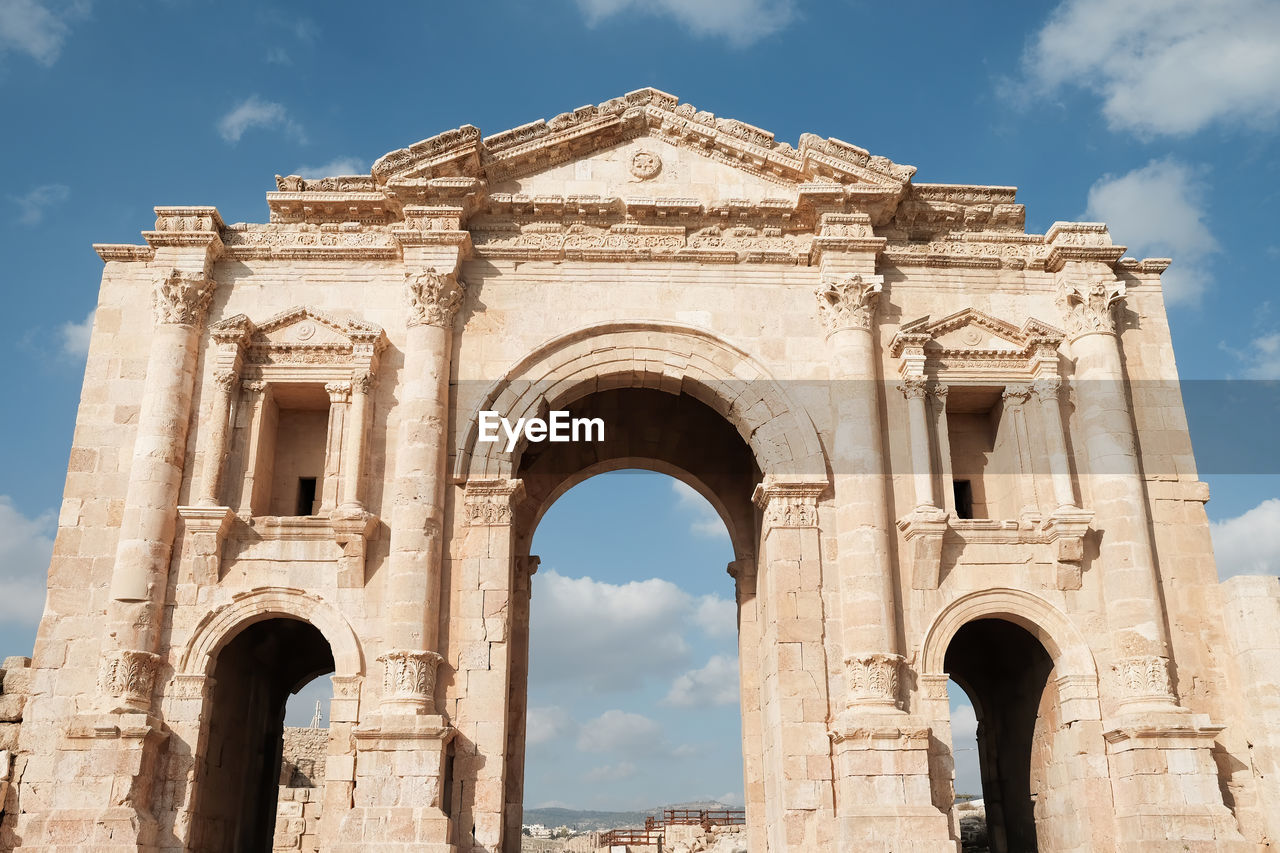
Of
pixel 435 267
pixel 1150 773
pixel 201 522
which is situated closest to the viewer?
pixel 1150 773

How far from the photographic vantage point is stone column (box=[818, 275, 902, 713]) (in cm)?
1526

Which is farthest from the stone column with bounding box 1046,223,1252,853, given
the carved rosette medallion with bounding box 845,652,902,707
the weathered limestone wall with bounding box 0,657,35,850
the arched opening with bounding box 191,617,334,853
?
the weathered limestone wall with bounding box 0,657,35,850

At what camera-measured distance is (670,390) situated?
704 inches

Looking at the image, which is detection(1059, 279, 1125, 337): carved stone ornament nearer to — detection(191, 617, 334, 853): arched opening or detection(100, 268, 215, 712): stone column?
detection(100, 268, 215, 712): stone column

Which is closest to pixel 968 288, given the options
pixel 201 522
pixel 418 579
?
pixel 418 579

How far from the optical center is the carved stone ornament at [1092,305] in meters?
17.4

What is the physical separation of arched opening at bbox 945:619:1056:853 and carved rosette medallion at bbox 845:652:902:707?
2.88m

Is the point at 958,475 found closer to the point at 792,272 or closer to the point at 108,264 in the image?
the point at 792,272

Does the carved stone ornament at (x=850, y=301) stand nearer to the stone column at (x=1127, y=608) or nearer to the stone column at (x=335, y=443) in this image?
the stone column at (x=1127, y=608)

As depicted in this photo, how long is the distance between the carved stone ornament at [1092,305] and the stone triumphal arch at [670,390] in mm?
72

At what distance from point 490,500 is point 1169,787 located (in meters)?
9.69

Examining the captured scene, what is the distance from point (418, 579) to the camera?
15.4m

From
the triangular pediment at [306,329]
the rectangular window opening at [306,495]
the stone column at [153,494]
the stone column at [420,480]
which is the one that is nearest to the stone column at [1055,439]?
the stone column at [420,480]

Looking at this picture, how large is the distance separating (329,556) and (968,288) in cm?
1042
